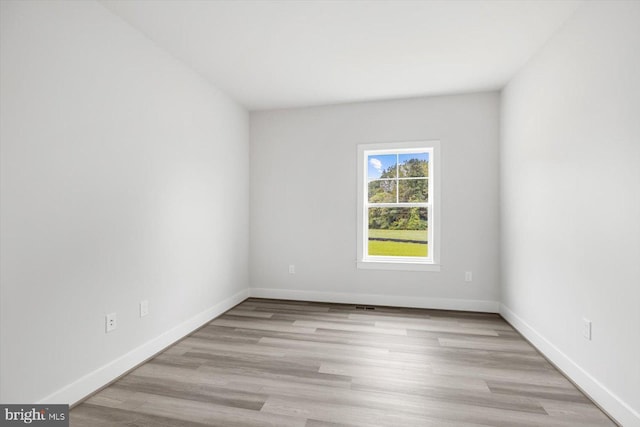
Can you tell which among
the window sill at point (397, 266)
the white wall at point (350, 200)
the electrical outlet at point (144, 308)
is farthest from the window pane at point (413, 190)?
the electrical outlet at point (144, 308)

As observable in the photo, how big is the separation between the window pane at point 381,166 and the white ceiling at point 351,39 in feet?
2.79

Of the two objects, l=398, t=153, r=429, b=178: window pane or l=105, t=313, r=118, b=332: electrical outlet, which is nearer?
l=105, t=313, r=118, b=332: electrical outlet

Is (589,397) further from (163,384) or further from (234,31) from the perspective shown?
(234,31)

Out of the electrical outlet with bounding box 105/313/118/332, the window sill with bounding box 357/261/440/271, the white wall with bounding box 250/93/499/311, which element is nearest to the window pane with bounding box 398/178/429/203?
the white wall with bounding box 250/93/499/311

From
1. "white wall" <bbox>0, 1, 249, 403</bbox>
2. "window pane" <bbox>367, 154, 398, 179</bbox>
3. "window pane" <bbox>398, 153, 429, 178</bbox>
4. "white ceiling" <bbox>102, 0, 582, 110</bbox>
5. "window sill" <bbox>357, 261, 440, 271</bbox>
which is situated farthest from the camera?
"window pane" <bbox>367, 154, 398, 179</bbox>

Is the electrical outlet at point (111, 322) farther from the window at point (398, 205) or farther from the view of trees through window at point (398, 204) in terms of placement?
the view of trees through window at point (398, 204)

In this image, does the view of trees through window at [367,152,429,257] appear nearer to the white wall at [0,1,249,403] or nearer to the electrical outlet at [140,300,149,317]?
the white wall at [0,1,249,403]

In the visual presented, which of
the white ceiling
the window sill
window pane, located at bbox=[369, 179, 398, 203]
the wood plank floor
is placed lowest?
the wood plank floor

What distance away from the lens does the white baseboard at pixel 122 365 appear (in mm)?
1965

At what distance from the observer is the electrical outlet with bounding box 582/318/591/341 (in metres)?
2.12

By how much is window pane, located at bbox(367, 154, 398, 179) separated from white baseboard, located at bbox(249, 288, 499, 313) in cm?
157

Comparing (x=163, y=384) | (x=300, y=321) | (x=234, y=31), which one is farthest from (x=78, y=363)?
(x=234, y=31)

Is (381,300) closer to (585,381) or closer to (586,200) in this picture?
(585,381)

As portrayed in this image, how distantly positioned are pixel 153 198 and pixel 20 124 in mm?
1058
